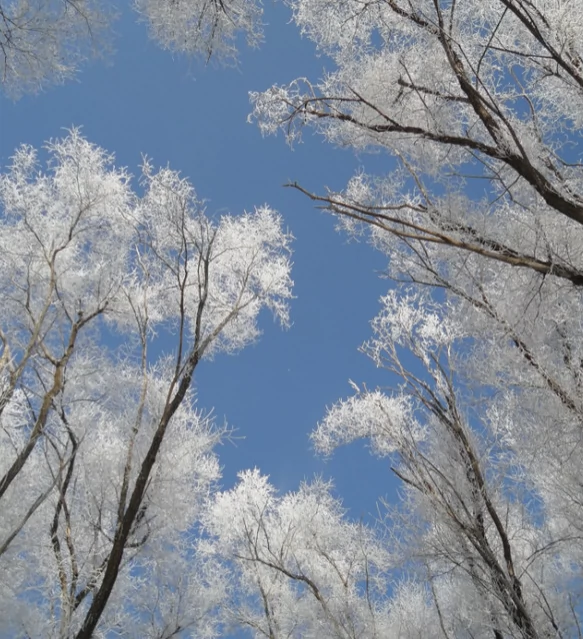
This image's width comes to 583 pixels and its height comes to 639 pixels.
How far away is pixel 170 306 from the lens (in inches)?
Answer: 351

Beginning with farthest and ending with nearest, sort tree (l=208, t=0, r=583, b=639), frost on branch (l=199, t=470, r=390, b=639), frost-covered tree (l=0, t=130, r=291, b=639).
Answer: frost on branch (l=199, t=470, r=390, b=639)
frost-covered tree (l=0, t=130, r=291, b=639)
tree (l=208, t=0, r=583, b=639)

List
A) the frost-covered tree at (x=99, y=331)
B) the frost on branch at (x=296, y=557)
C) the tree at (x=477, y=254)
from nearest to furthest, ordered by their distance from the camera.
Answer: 1. the tree at (x=477, y=254)
2. the frost-covered tree at (x=99, y=331)
3. the frost on branch at (x=296, y=557)

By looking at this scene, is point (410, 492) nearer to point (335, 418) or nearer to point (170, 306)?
point (335, 418)

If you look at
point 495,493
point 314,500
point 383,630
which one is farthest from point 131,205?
point 383,630

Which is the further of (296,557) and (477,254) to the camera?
(296,557)

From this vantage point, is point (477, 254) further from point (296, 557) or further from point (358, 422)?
point (296, 557)

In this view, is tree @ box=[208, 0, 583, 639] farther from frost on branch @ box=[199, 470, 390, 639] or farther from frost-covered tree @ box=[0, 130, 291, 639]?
frost on branch @ box=[199, 470, 390, 639]

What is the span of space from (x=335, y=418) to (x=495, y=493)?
380 centimetres

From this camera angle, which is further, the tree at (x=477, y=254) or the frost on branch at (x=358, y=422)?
the frost on branch at (x=358, y=422)

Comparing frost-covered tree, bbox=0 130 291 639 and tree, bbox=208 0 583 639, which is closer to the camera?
tree, bbox=208 0 583 639

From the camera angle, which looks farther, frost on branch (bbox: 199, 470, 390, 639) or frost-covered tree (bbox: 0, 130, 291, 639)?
frost on branch (bbox: 199, 470, 390, 639)

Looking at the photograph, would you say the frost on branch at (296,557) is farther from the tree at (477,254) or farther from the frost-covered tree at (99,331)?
the tree at (477,254)

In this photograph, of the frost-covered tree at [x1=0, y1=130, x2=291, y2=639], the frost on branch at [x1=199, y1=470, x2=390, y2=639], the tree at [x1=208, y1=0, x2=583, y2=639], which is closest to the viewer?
the tree at [x1=208, y1=0, x2=583, y2=639]

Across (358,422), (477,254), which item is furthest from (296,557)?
(477,254)
